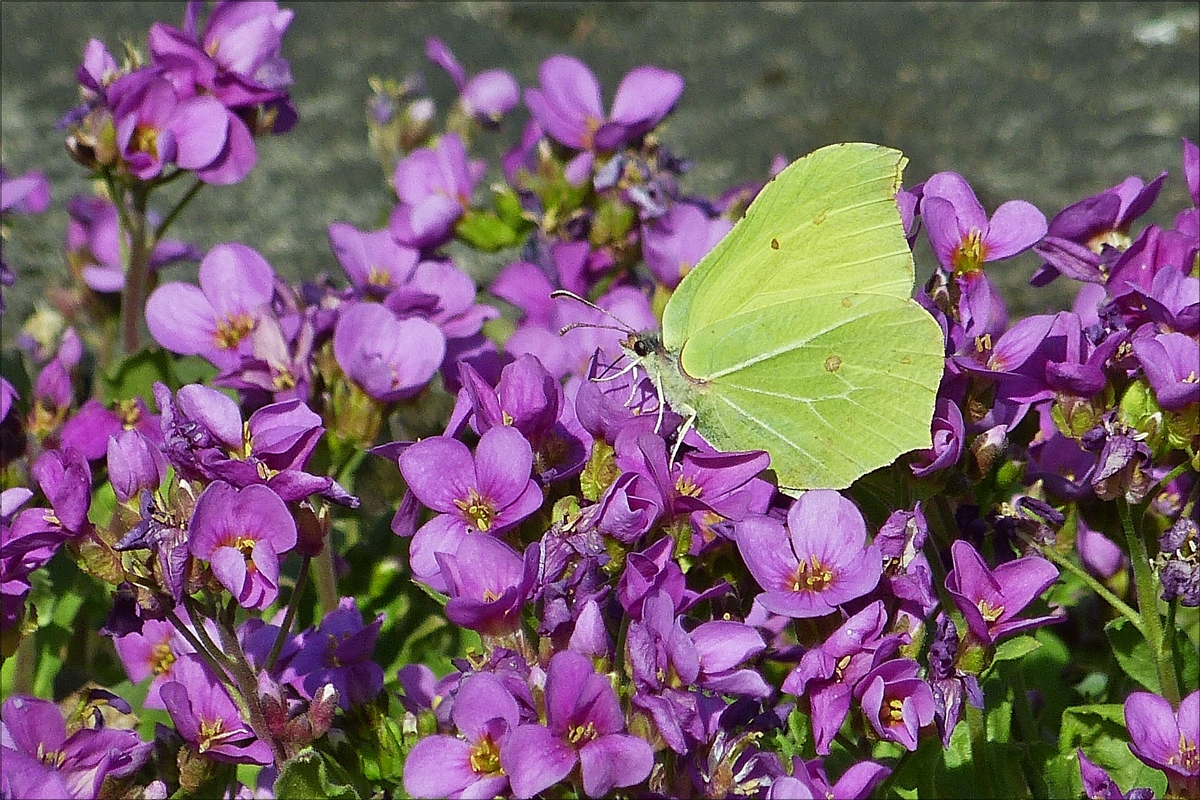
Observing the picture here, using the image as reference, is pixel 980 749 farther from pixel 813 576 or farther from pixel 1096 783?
pixel 813 576

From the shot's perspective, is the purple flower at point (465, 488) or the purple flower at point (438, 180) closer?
the purple flower at point (465, 488)

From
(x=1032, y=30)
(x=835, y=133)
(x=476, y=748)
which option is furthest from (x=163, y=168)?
(x=1032, y=30)

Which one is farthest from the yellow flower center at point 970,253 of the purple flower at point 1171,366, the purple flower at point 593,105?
the purple flower at point 593,105

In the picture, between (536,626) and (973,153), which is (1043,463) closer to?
(536,626)

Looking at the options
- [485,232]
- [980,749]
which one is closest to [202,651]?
[980,749]

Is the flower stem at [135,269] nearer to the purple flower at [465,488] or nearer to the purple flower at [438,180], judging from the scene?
the purple flower at [438,180]

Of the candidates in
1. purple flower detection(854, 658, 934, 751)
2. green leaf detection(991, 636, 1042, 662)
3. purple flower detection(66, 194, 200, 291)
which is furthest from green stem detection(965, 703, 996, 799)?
purple flower detection(66, 194, 200, 291)
